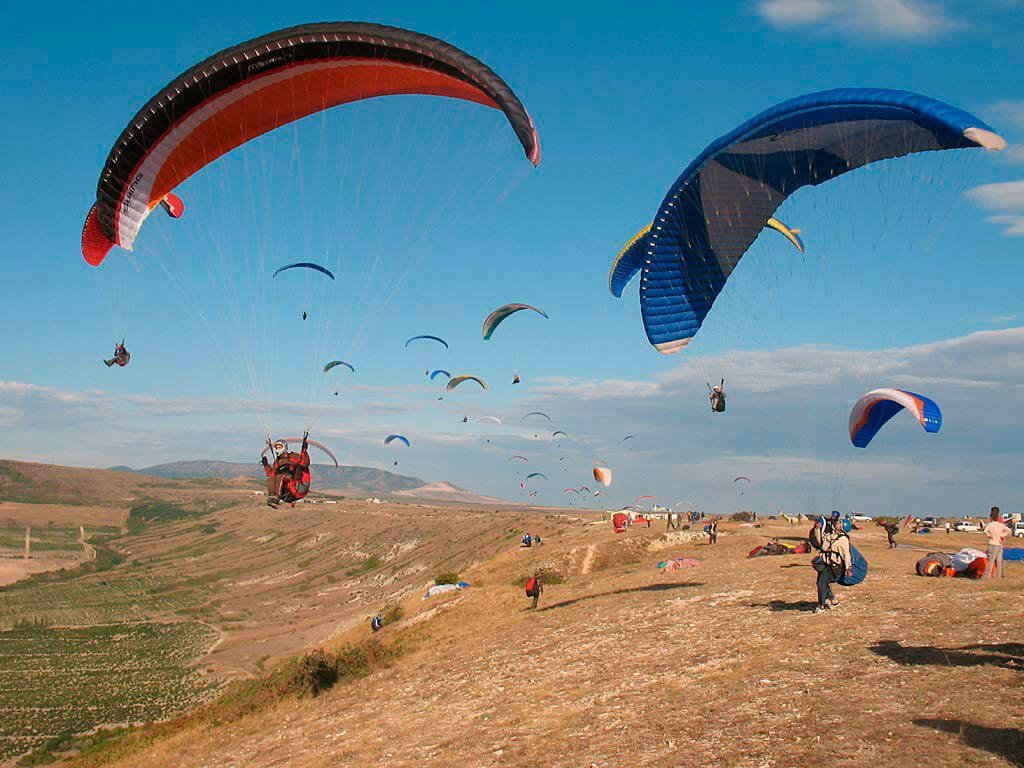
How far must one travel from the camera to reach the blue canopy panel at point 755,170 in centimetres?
1285

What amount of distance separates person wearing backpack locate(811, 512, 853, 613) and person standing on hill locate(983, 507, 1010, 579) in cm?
312

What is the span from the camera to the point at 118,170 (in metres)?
14.8

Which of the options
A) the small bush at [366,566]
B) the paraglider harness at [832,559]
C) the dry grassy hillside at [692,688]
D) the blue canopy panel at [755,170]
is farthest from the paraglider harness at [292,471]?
the small bush at [366,566]

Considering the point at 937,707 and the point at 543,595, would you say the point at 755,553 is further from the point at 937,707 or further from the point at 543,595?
the point at 937,707

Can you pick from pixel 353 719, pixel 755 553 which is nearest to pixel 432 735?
pixel 353 719

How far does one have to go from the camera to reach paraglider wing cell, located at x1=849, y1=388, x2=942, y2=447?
1742 centimetres

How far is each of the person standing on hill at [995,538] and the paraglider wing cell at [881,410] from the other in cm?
262

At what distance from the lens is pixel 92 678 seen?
40.9m

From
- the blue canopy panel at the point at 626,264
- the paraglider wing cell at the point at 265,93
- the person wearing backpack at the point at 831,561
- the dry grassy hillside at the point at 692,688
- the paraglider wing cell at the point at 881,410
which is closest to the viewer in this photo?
the dry grassy hillside at the point at 692,688

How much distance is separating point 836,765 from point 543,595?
17.0m

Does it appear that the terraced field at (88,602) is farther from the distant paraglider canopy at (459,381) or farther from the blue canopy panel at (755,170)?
the blue canopy panel at (755,170)

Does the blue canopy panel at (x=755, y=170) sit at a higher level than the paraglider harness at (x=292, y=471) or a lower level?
higher

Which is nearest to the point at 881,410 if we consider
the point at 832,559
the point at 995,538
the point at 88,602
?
the point at 995,538

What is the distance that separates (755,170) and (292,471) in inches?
→ 490
